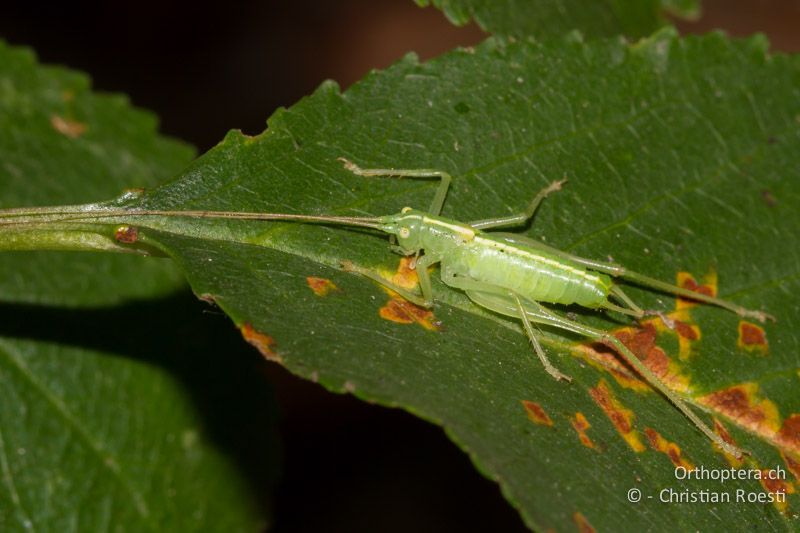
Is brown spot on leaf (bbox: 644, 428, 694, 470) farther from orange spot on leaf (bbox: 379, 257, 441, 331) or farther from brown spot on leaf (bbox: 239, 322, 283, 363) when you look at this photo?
brown spot on leaf (bbox: 239, 322, 283, 363)

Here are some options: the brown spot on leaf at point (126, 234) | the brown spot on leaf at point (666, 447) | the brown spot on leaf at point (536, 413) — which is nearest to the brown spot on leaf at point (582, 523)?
the brown spot on leaf at point (536, 413)

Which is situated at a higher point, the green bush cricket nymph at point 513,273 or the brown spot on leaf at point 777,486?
the green bush cricket nymph at point 513,273

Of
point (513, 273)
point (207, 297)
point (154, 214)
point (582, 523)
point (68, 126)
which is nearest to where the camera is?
point (582, 523)

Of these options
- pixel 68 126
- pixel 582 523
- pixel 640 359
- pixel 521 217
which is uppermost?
pixel 68 126

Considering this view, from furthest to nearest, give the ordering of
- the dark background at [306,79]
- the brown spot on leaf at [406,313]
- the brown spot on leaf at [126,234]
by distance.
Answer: the dark background at [306,79]
the brown spot on leaf at [406,313]
the brown spot on leaf at [126,234]

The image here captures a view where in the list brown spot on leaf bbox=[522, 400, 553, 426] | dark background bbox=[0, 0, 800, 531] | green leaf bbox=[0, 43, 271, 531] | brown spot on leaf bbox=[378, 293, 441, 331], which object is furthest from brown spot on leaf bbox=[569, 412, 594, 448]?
dark background bbox=[0, 0, 800, 531]

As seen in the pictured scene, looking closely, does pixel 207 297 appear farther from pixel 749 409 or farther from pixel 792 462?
pixel 792 462

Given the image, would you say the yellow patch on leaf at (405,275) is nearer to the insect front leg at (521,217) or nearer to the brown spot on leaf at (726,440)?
the insect front leg at (521,217)

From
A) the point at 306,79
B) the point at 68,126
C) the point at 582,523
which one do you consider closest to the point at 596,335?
the point at 582,523
